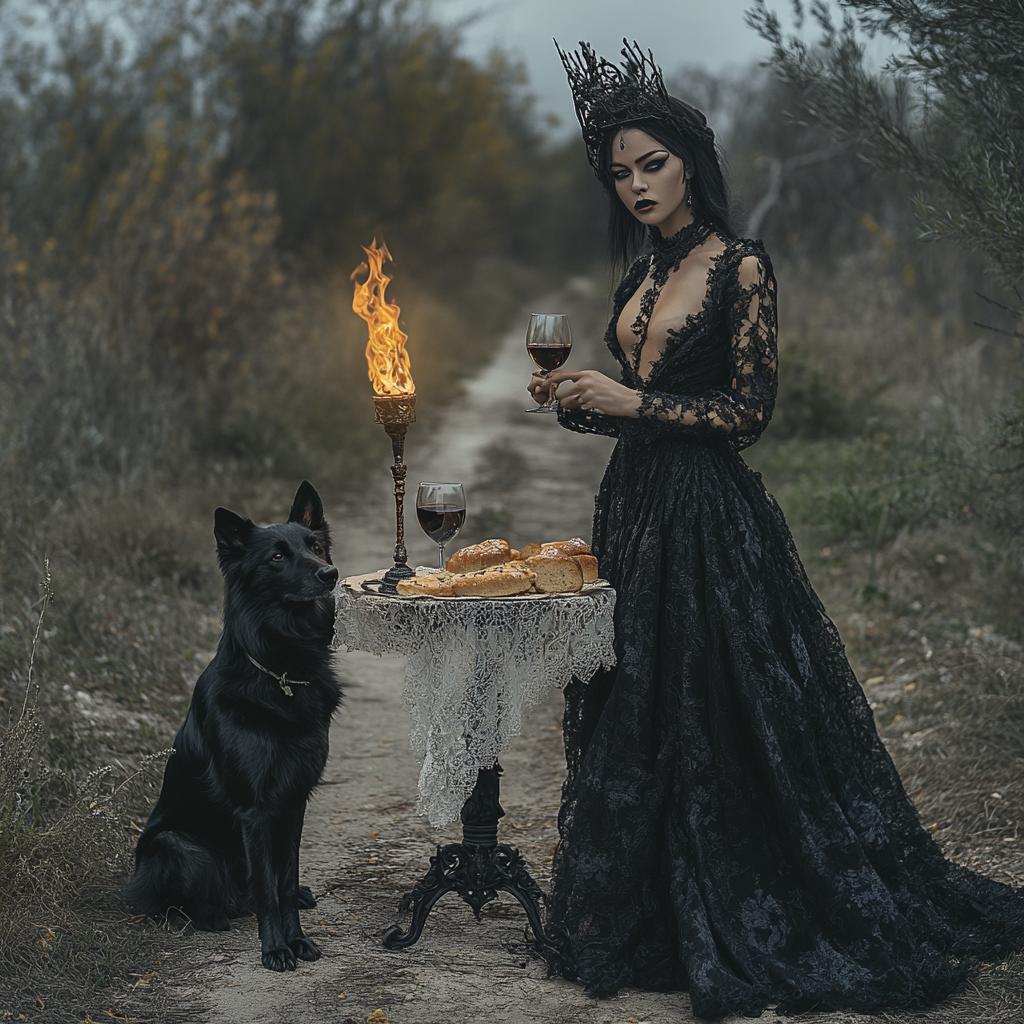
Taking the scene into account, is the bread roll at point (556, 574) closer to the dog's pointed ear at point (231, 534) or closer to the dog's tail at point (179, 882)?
Answer: the dog's pointed ear at point (231, 534)

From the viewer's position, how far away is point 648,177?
131 inches

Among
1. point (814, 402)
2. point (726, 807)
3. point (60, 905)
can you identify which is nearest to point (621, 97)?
point (726, 807)

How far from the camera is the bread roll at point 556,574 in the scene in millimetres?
3139

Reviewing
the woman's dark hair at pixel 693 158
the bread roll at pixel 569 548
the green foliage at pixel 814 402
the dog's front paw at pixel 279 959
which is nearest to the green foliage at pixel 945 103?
the woman's dark hair at pixel 693 158

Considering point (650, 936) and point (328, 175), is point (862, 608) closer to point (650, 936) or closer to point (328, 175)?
point (650, 936)

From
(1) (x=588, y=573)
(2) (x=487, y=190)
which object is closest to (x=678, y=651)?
(1) (x=588, y=573)

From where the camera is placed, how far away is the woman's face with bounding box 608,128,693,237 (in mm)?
3324

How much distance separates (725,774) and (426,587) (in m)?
1.05

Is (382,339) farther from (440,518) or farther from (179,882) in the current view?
(179,882)

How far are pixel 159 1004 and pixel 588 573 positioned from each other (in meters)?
1.75

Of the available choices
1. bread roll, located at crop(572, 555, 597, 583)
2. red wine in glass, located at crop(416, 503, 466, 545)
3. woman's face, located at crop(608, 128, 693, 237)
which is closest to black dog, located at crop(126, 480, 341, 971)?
red wine in glass, located at crop(416, 503, 466, 545)

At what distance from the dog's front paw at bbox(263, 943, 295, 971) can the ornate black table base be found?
0.32 m

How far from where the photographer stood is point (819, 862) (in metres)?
3.16

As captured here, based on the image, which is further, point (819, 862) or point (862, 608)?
point (862, 608)
